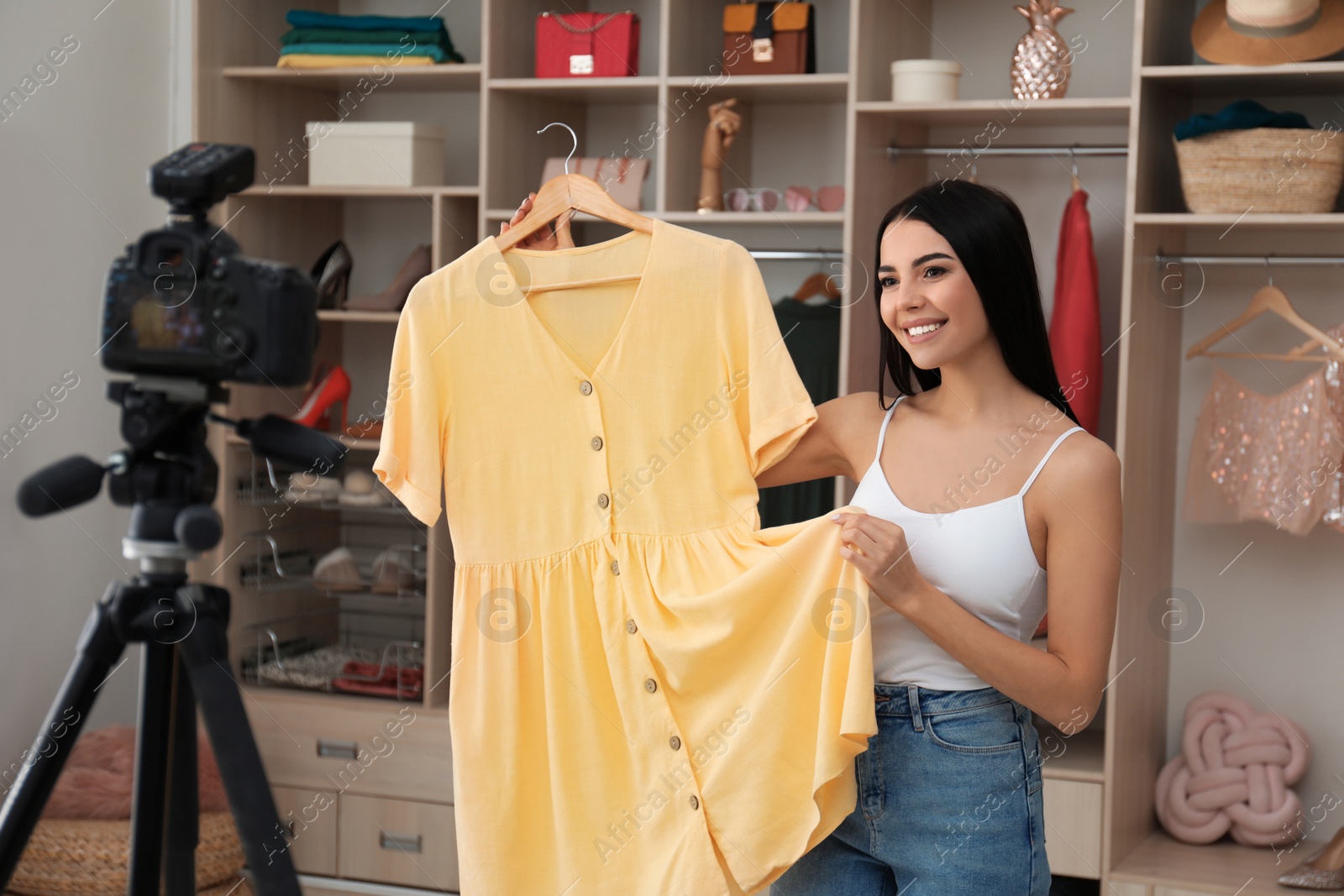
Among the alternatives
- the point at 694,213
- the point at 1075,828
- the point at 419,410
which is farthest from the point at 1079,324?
the point at 419,410

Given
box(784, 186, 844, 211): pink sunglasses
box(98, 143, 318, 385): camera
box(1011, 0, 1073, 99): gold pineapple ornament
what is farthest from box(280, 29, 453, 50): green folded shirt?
box(98, 143, 318, 385): camera

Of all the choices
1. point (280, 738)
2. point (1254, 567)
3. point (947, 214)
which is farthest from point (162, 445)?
point (1254, 567)

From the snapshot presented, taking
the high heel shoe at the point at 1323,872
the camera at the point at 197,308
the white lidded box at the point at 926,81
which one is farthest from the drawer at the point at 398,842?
the camera at the point at 197,308

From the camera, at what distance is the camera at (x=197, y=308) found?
2.69 feet

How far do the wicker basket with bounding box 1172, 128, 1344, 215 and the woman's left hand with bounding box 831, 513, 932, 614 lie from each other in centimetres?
153

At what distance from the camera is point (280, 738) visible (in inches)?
121

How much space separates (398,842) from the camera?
9.86 ft

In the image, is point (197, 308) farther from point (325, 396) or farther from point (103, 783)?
point (325, 396)

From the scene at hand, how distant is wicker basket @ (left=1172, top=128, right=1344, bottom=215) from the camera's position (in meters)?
2.44

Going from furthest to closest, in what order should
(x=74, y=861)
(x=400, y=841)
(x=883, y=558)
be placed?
(x=400, y=841) → (x=74, y=861) → (x=883, y=558)

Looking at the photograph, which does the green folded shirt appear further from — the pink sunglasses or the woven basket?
the woven basket

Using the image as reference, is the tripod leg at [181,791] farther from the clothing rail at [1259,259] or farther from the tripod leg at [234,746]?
the clothing rail at [1259,259]

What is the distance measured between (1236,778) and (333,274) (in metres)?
2.49

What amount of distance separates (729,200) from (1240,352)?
1.21m
